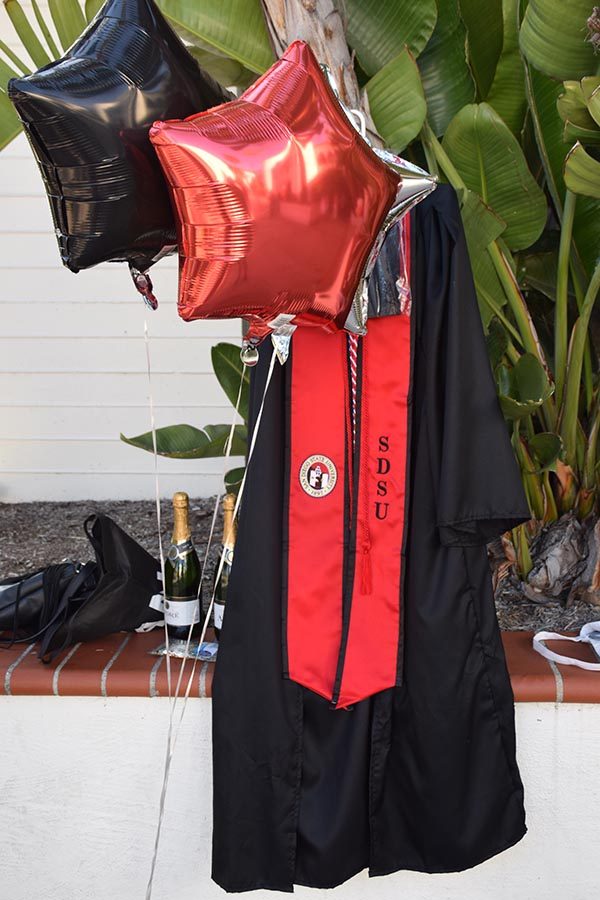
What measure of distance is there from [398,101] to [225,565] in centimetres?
120

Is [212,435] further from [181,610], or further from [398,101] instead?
[398,101]

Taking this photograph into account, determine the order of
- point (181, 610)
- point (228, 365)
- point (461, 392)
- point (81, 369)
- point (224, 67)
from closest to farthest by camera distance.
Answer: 1. point (461, 392)
2. point (181, 610)
3. point (224, 67)
4. point (228, 365)
5. point (81, 369)

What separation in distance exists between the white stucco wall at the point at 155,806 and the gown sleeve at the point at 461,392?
0.58 m

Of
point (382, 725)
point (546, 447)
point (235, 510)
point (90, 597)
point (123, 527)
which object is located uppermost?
point (546, 447)

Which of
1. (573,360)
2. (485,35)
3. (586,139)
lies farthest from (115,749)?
(485,35)

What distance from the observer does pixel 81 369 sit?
3.90m

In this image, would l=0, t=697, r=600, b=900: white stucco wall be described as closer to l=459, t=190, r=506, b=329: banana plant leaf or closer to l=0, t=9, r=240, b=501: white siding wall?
l=459, t=190, r=506, b=329: banana plant leaf

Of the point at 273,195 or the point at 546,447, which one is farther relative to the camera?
the point at 546,447

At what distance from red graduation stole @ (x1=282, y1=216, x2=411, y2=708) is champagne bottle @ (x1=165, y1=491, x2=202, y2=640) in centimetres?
35

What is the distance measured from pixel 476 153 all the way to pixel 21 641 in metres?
1.65

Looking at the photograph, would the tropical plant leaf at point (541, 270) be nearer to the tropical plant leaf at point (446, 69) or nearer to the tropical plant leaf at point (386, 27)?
the tropical plant leaf at point (446, 69)

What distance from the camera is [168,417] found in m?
3.93

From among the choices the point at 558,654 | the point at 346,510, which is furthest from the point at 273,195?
the point at 558,654

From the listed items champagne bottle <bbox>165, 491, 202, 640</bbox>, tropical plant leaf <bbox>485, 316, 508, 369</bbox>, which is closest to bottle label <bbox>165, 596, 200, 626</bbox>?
champagne bottle <bbox>165, 491, 202, 640</bbox>
